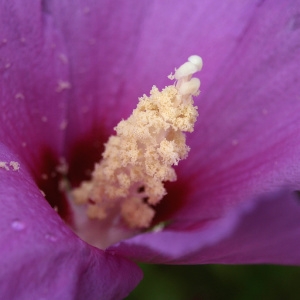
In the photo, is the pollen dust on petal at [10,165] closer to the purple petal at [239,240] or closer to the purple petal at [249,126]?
the purple petal at [239,240]

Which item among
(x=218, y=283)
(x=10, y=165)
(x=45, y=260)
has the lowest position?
(x=218, y=283)

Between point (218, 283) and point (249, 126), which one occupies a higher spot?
point (249, 126)

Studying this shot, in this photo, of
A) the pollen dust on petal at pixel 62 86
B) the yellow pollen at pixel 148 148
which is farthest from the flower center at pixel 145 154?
the pollen dust on petal at pixel 62 86

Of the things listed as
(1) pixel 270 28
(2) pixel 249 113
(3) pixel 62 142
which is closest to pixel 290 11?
(1) pixel 270 28

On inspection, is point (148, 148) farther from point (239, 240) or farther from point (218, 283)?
point (218, 283)

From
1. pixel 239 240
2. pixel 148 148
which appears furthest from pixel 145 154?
pixel 239 240

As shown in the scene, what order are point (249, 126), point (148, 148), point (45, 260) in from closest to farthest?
point (45, 260) → point (148, 148) → point (249, 126)

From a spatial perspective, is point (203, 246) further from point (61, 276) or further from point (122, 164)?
point (122, 164)

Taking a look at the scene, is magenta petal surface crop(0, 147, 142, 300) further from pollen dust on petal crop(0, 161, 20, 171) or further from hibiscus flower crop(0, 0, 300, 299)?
hibiscus flower crop(0, 0, 300, 299)
